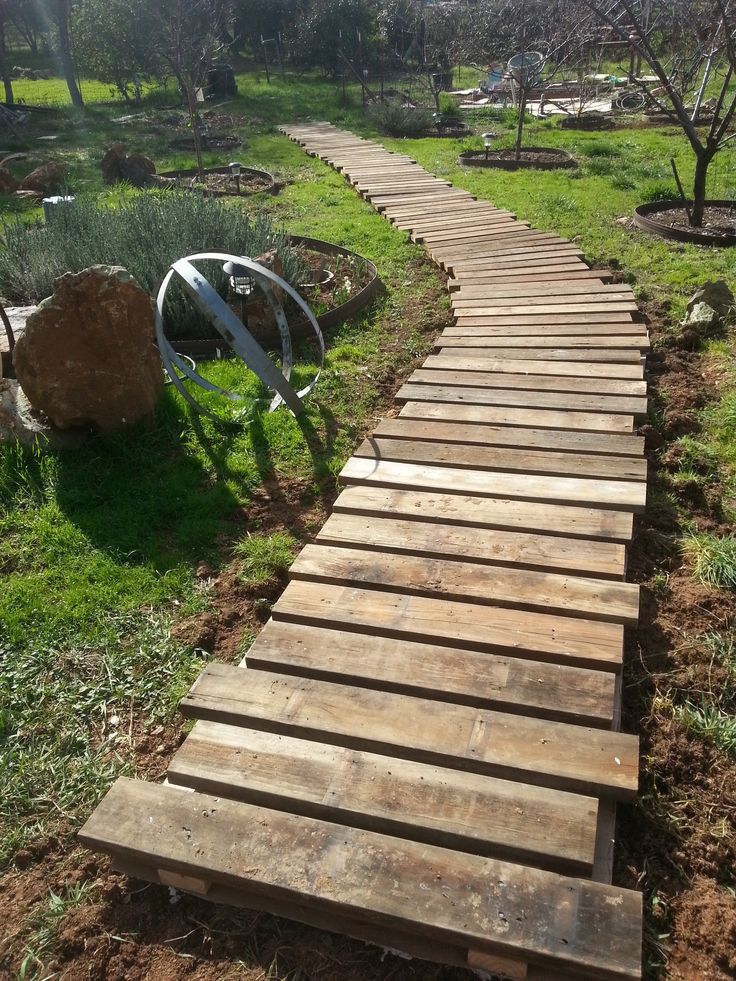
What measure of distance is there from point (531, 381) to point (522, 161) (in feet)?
26.8

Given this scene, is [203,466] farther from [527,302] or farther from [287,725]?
[527,302]

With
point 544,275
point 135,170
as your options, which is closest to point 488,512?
point 544,275

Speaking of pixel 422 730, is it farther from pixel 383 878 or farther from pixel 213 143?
pixel 213 143

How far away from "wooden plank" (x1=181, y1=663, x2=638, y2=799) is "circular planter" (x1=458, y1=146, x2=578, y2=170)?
34.5 feet

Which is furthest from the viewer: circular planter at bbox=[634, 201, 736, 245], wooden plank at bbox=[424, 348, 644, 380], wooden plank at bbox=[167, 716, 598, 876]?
circular planter at bbox=[634, 201, 736, 245]

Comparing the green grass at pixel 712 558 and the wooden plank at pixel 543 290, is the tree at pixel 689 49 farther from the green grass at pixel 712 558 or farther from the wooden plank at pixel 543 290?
the green grass at pixel 712 558

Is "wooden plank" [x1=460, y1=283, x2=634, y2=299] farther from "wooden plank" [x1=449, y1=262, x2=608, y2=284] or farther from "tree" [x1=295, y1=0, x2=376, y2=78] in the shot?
"tree" [x1=295, y1=0, x2=376, y2=78]

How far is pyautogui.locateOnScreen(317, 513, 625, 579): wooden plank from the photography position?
9.86 ft

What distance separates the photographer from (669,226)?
7551mm

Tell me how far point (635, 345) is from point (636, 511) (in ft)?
6.82

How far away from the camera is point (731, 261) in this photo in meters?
6.68

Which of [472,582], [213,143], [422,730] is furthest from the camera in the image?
[213,143]

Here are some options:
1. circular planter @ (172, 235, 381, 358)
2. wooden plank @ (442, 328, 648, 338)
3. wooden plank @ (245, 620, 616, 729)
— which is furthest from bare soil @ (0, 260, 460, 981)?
wooden plank @ (442, 328, 648, 338)

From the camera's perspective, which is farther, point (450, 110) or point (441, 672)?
point (450, 110)
